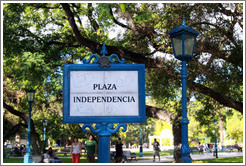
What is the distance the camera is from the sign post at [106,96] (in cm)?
525

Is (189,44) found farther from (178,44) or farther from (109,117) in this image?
(109,117)

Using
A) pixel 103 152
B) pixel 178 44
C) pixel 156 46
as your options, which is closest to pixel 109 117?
pixel 103 152

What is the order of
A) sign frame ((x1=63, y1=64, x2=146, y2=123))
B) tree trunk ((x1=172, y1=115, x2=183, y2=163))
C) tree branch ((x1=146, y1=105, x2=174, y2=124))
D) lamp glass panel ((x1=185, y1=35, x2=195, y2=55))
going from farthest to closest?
1. tree branch ((x1=146, y1=105, x2=174, y2=124))
2. tree trunk ((x1=172, y1=115, x2=183, y2=163))
3. lamp glass panel ((x1=185, y1=35, x2=195, y2=55))
4. sign frame ((x1=63, y1=64, x2=146, y2=123))

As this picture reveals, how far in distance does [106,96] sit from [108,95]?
0.04 m

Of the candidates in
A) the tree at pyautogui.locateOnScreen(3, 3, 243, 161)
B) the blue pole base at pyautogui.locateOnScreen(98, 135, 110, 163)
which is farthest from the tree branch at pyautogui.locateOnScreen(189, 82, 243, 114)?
the blue pole base at pyautogui.locateOnScreen(98, 135, 110, 163)

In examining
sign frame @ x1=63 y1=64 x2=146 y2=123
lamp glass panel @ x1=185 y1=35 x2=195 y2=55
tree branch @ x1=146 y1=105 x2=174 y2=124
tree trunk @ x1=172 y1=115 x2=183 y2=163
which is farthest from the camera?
tree branch @ x1=146 y1=105 x2=174 y2=124

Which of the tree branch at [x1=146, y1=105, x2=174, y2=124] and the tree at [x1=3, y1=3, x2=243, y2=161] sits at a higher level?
the tree at [x1=3, y1=3, x2=243, y2=161]

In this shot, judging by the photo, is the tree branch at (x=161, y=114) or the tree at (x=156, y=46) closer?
the tree at (x=156, y=46)

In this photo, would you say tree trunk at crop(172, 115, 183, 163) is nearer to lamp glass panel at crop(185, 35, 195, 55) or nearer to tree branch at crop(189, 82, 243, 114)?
tree branch at crop(189, 82, 243, 114)

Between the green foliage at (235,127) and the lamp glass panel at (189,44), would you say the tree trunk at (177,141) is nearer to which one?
the lamp glass panel at (189,44)

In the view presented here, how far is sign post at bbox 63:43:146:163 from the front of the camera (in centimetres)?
525

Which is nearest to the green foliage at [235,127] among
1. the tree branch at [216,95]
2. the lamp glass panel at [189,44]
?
the tree branch at [216,95]

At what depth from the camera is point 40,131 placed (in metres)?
38.5

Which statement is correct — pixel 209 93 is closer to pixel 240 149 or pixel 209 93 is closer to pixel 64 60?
pixel 64 60
